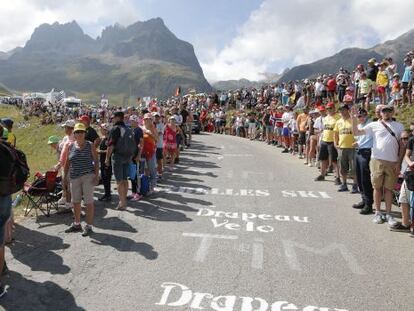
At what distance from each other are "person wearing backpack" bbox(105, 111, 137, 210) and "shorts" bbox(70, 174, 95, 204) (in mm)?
1418

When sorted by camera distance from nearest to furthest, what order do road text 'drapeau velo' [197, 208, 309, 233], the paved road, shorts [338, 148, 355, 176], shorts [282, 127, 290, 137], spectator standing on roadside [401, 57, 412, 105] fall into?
the paved road
road text 'drapeau velo' [197, 208, 309, 233]
shorts [338, 148, 355, 176]
spectator standing on roadside [401, 57, 412, 105]
shorts [282, 127, 290, 137]

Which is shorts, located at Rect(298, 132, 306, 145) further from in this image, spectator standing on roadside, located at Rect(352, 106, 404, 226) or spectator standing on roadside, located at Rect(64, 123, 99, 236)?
spectator standing on roadside, located at Rect(64, 123, 99, 236)

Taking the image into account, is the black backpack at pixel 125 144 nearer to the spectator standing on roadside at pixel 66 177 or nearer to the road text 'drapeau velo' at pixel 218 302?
the spectator standing on roadside at pixel 66 177

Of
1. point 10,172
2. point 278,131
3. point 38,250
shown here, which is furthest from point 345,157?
point 278,131

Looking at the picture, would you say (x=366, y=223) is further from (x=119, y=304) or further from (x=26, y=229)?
(x=26, y=229)

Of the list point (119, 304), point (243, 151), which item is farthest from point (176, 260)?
point (243, 151)

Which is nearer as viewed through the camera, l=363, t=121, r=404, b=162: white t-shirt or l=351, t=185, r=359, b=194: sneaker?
l=363, t=121, r=404, b=162: white t-shirt

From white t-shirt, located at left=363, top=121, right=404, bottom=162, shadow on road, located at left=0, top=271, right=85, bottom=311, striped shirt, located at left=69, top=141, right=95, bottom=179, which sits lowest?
shadow on road, located at left=0, top=271, right=85, bottom=311

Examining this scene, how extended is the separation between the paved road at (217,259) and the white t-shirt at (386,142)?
1348 mm

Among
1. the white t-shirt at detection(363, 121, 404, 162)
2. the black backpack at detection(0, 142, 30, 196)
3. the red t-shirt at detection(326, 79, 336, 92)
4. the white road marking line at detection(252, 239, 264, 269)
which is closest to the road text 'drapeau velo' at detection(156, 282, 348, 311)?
the white road marking line at detection(252, 239, 264, 269)

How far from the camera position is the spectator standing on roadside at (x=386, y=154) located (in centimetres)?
851

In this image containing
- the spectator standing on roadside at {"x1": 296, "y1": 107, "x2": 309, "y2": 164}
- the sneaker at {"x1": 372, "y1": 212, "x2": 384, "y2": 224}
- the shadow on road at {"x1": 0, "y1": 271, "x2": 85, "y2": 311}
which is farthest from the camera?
the spectator standing on roadside at {"x1": 296, "y1": 107, "x2": 309, "y2": 164}

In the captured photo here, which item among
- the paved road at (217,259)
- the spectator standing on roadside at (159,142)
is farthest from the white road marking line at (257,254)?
the spectator standing on roadside at (159,142)

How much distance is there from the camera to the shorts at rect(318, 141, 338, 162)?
12.8 metres
